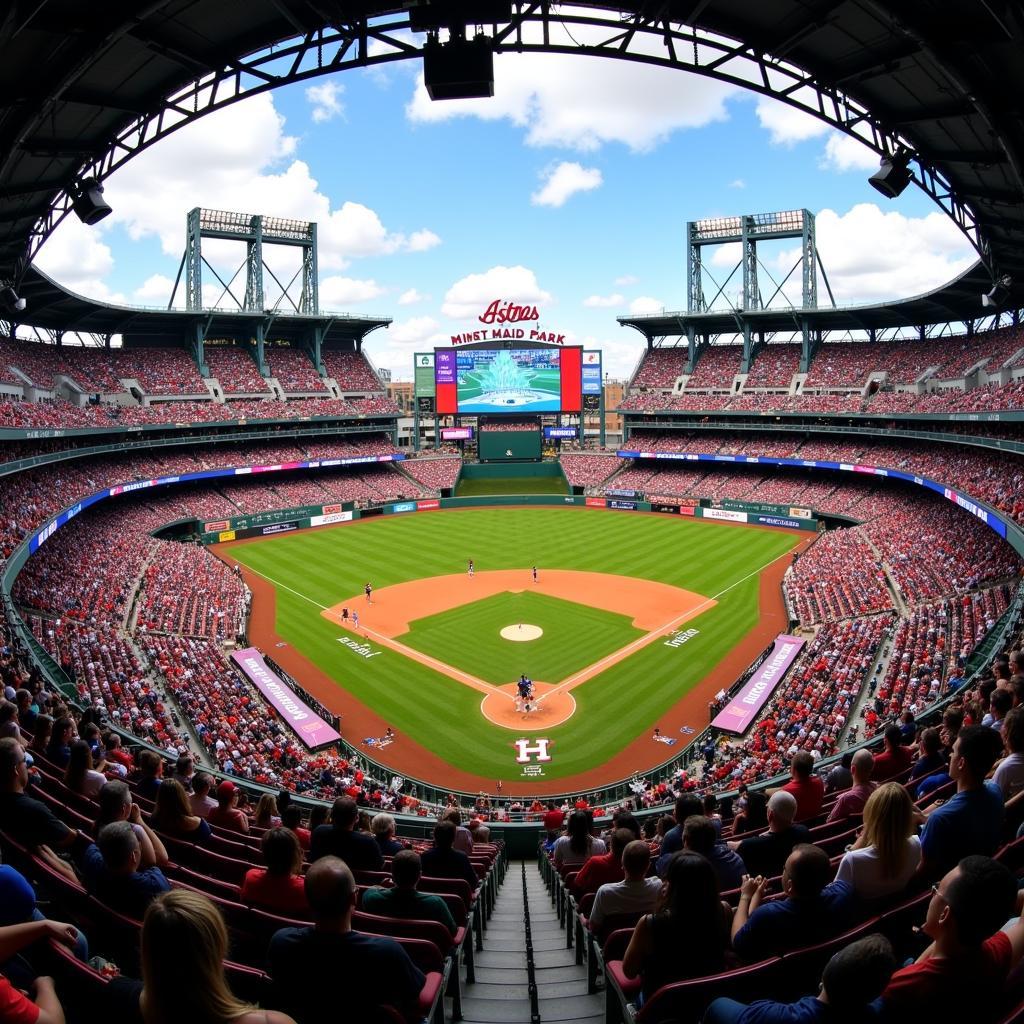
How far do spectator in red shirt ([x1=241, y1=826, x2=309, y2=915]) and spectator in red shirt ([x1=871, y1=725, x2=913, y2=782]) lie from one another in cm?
718

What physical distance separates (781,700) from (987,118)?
57.5 feet

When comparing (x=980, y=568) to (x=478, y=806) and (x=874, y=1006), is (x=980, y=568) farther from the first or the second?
(x=874, y=1006)

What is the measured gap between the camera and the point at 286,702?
1023 inches

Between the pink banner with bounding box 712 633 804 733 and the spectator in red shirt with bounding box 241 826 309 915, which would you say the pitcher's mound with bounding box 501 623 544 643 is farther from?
the spectator in red shirt with bounding box 241 826 309 915

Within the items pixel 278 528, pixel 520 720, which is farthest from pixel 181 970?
pixel 278 528

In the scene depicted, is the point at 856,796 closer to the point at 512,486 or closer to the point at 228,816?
the point at 228,816

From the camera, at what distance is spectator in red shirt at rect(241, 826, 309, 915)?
529 centimetres

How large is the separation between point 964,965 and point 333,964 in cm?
299

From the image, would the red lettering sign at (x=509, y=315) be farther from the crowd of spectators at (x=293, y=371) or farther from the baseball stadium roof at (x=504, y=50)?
the baseball stadium roof at (x=504, y=50)

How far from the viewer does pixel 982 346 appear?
177 ft

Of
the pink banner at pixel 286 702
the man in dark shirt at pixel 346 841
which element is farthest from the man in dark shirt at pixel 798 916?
the pink banner at pixel 286 702

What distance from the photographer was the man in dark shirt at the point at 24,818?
16.9ft

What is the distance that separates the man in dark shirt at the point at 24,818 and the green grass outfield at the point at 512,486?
68.0 m

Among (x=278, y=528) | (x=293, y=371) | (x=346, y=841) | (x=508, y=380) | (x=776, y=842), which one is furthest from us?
(x=293, y=371)
